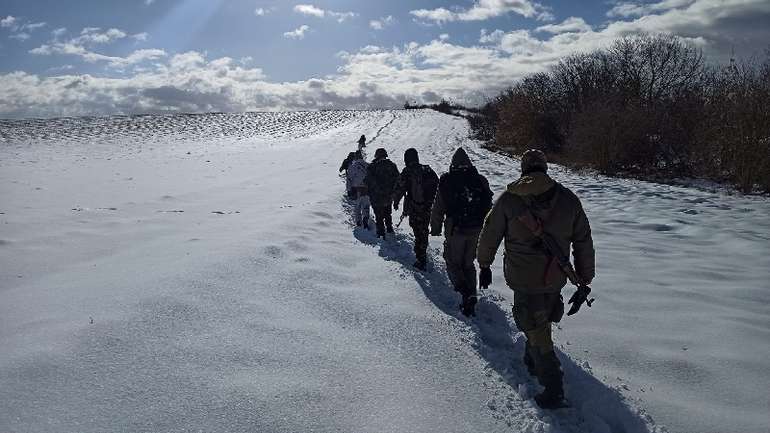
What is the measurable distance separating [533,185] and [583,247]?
644 mm

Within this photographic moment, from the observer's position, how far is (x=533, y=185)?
342 cm

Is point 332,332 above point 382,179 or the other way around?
the other way around

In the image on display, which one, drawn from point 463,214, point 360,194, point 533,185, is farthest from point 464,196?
point 360,194

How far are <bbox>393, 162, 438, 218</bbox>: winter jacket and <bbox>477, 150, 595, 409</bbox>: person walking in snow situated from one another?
3301 mm

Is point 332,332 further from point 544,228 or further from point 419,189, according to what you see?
point 419,189

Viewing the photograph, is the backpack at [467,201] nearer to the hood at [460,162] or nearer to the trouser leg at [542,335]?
the hood at [460,162]

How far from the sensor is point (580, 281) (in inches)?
144

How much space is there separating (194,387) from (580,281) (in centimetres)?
289

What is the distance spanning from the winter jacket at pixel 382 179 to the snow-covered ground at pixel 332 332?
79 cm

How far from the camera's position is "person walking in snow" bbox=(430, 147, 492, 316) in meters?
5.48

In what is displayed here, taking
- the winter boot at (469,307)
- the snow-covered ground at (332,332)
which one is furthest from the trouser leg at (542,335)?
the winter boot at (469,307)

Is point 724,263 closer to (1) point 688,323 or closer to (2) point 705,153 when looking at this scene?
(1) point 688,323

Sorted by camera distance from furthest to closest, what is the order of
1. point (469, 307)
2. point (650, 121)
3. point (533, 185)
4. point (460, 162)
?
1. point (650, 121)
2. point (460, 162)
3. point (469, 307)
4. point (533, 185)

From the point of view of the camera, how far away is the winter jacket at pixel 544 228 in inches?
138
